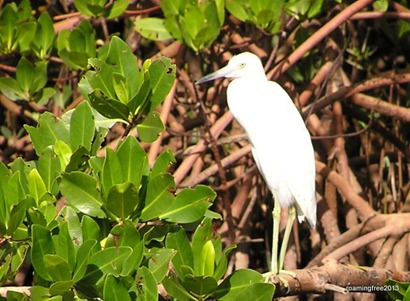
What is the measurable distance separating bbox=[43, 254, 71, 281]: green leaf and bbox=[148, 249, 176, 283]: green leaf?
0.56 feet

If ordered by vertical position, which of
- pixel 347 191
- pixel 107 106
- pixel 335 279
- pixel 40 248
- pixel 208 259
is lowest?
pixel 347 191

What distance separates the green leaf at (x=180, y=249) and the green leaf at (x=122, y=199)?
10cm

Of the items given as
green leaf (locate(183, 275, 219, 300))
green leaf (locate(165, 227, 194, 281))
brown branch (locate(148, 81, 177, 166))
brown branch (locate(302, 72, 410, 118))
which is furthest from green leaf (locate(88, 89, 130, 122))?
brown branch (locate(302, 72, 410, 118))

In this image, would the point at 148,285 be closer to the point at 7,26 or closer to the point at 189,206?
the point at 189,206

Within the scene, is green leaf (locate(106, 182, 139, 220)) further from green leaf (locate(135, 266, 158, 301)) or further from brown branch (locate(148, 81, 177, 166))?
brown branch (locate(148, 81, 177, 166))

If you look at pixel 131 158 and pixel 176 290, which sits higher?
pixel 131 158

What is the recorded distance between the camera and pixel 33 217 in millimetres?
1960

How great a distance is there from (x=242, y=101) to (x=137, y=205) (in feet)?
3.76

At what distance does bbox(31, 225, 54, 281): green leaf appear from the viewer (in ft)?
6.05

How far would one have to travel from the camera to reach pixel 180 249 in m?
2.00

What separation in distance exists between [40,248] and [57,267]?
5 cm

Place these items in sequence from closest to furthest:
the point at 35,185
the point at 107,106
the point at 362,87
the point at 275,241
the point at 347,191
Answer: the point at 35,185
the point at 107,106
the point at 275,241
the point at 347,191
the point at 362,87

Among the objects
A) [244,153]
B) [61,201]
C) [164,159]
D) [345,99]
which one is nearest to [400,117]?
[345,99]

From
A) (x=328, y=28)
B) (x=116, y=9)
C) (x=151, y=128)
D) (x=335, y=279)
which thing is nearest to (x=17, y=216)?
(x=151, y=128)
